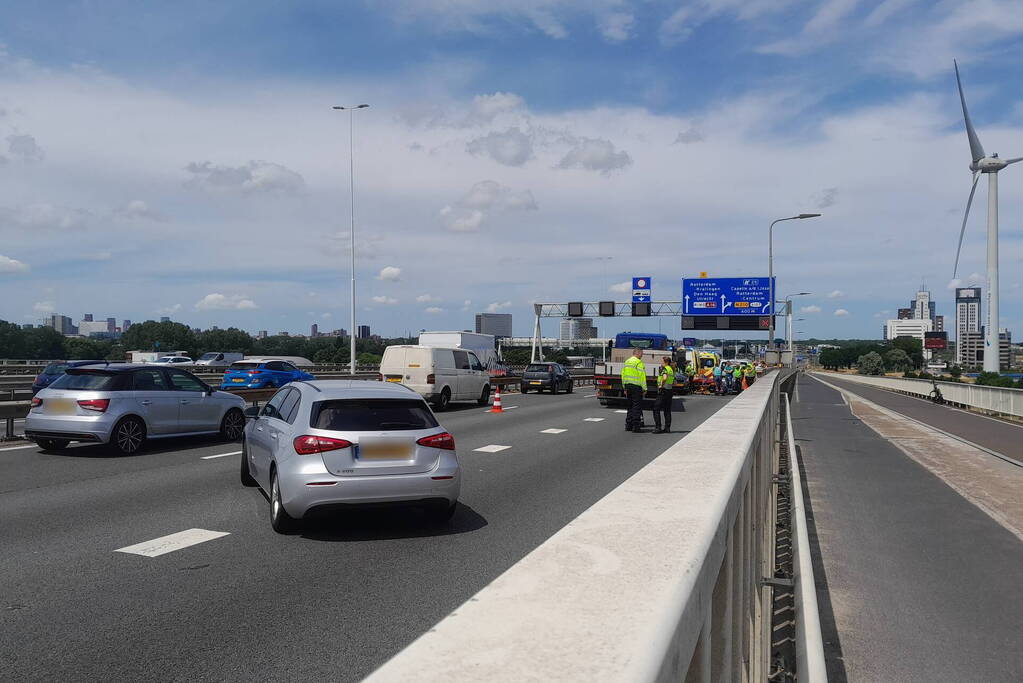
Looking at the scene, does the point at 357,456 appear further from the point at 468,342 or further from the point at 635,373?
the point at 468,342

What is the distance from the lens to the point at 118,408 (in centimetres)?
1323

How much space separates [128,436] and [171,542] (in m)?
6.94

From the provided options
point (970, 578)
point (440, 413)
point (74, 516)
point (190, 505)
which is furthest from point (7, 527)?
point (440, 413)

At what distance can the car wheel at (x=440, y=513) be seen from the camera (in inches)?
320

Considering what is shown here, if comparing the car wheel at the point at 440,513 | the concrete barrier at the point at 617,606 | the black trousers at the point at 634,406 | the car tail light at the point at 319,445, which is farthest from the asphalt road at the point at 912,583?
the black trousers at the point at 634,406

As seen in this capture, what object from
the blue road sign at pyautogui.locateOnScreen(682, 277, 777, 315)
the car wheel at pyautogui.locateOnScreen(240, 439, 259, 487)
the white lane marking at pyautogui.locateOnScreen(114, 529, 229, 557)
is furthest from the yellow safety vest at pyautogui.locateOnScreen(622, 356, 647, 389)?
the blue road sign at pyautogui.locateOnScreen(682, 277, 777, 315)

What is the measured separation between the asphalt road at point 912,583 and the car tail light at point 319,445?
14.3 ft

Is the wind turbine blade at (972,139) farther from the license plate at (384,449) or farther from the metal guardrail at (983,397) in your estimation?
the license plate at (384,449)

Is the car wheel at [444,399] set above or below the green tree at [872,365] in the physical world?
above

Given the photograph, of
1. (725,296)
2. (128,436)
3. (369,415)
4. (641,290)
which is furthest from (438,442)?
(641,290)

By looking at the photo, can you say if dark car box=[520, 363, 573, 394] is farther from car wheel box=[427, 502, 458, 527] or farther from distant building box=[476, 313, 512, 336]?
distant building box=[476, 313, 512, 336]

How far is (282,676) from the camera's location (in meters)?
4.26

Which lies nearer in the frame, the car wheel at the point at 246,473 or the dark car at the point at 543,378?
the car wheel at the point at 246,473

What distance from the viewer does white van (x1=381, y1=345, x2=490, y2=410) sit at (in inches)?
992
